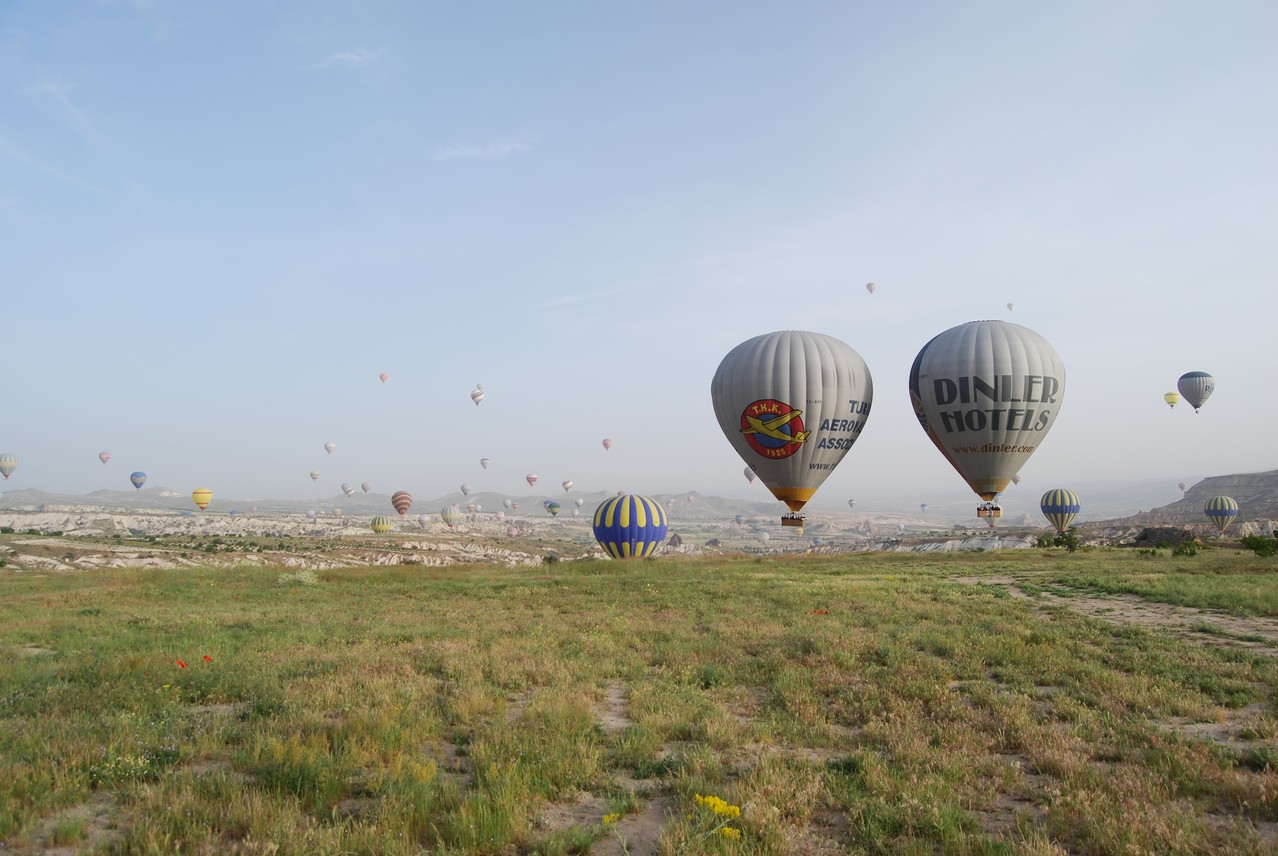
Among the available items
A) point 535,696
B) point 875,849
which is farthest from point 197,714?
point 875,849

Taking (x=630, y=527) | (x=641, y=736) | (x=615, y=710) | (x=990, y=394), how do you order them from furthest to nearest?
(x=630, y=527)
(x=990, y=394)
(x=615, y=710)
(x=641, y=736)

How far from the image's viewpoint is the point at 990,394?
37000mm

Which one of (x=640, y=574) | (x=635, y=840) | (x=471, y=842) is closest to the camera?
(x=471, y=842)

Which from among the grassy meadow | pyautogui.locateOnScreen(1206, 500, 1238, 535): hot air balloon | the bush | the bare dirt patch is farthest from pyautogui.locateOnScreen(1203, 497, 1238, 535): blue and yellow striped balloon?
the bare dirt patch

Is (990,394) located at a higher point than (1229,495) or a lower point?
higher

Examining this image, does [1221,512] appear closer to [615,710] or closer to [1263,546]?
[1263,546]

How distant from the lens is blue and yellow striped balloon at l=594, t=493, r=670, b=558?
43406 mm

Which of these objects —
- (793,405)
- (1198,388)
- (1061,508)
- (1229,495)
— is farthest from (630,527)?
(1229,495)

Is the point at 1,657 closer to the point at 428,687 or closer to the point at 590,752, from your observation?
the point at 428,687

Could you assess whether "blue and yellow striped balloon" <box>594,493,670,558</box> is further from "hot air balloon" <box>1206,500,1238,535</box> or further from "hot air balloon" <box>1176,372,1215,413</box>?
"hot air balloon" <box>1206,500,1238,535</box>

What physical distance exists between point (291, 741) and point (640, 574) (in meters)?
26.5

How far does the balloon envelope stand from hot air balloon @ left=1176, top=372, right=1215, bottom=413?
50.4m

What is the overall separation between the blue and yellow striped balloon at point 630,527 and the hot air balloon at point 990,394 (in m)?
17.8

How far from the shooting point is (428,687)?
9.90 metres
